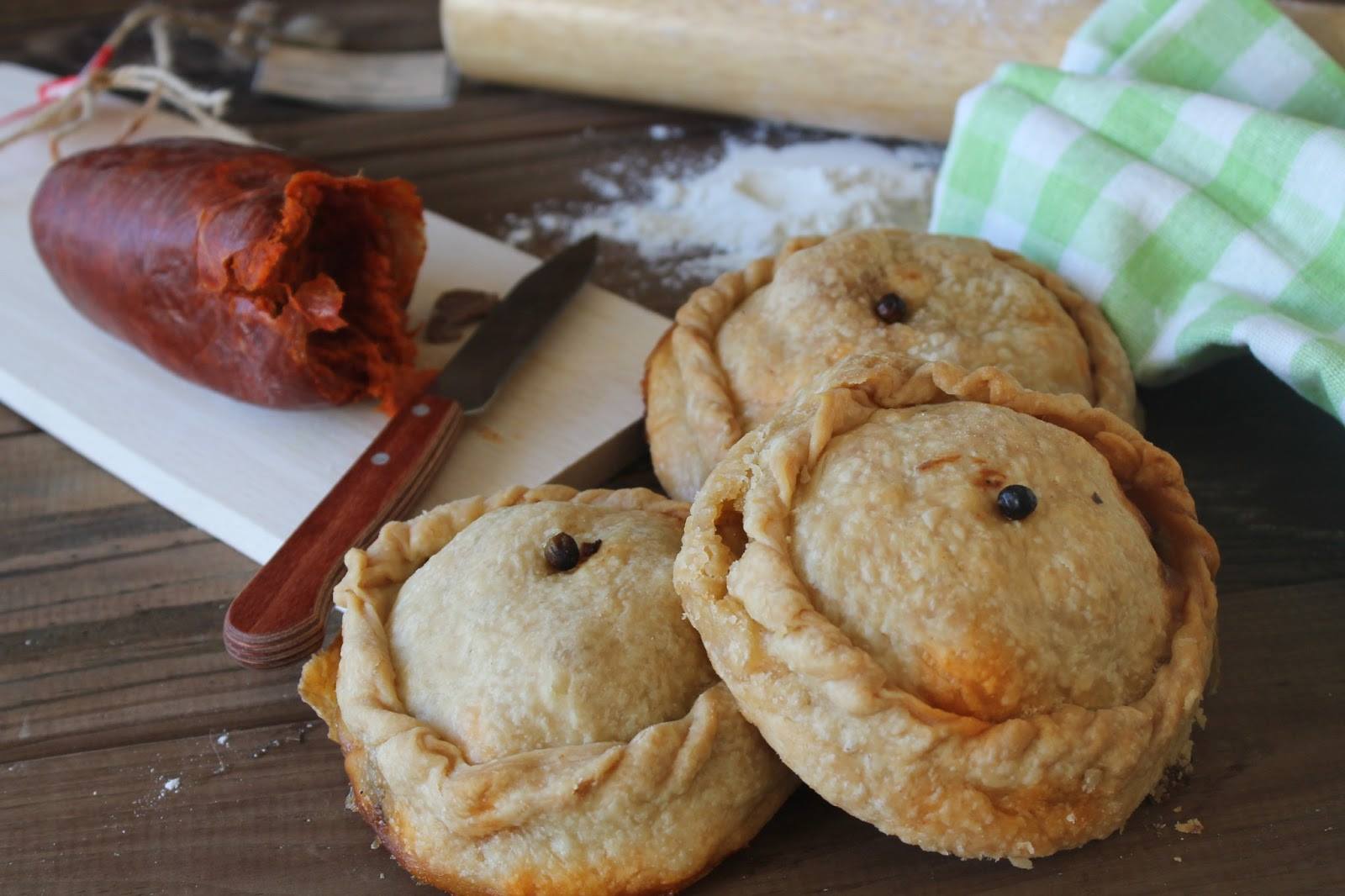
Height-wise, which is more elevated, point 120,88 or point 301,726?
point 120,88

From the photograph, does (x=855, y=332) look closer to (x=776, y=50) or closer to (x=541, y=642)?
(x=541, y=642)

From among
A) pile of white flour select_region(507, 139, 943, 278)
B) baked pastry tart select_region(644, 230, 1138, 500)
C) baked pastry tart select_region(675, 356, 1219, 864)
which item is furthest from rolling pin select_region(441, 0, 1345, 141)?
baked pastry tart select_region(675, 356, 1219, 864)

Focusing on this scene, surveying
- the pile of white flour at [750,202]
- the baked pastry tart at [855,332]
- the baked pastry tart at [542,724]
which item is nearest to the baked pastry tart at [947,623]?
the baked pastry tart at [542,724]

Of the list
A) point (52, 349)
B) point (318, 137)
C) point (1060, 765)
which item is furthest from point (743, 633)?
point (318, 137)

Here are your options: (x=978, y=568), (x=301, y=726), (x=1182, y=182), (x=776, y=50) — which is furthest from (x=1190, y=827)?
(x=776, y=50)

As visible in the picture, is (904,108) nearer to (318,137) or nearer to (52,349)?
(318,137)

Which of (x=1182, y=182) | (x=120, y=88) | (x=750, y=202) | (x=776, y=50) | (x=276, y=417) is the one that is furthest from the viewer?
(x=120, y=88)
